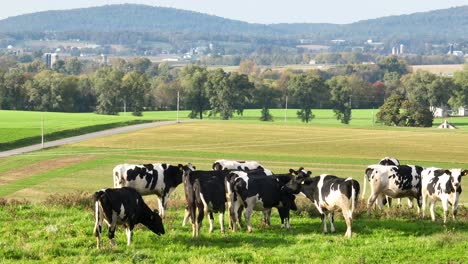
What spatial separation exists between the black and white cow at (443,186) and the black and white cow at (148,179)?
9.27 metres

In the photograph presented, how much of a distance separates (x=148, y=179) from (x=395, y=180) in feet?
30.2

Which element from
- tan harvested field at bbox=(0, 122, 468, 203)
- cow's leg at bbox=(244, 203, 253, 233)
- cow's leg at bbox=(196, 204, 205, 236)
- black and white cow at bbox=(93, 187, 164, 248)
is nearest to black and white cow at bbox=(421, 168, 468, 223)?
cow's leg at bbox=(244, 203, 253, 233)

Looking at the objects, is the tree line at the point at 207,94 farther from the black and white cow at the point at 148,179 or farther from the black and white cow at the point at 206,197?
the black and white cow at the point at 206,197

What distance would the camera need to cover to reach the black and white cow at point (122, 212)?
21192mm

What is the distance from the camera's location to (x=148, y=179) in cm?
2848

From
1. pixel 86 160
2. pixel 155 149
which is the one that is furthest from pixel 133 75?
pixel 86 160

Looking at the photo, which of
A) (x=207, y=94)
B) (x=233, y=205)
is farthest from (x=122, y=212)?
(x=207, y=94)

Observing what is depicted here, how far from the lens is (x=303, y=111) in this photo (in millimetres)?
165250

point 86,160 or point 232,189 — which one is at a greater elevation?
point 232,189

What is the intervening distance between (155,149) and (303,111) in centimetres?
8662

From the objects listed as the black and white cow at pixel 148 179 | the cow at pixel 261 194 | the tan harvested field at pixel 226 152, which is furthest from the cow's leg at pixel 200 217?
the tan harvested field at pixel 226 152

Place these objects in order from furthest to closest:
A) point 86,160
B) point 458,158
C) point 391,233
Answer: point 458,158 → point 86,160 → point 391,233

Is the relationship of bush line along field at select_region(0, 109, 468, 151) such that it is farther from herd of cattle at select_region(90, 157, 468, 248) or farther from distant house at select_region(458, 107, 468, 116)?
herd of cattle at select_region(90, 157, 468, 248)

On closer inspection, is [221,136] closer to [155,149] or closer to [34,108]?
[155,149]
